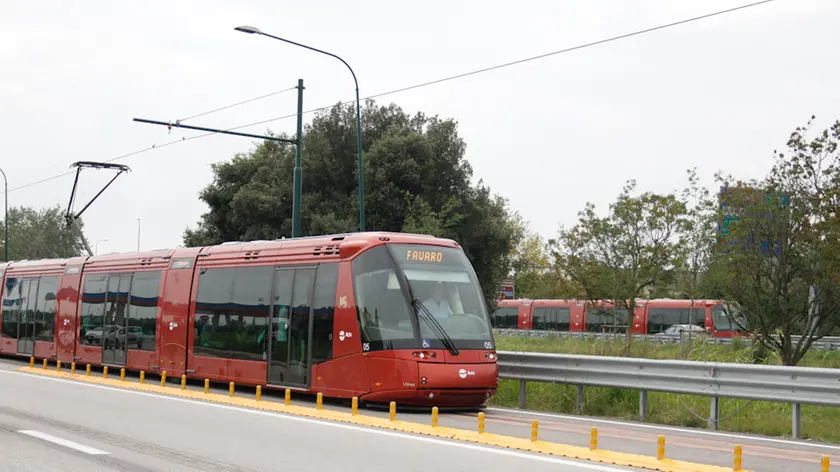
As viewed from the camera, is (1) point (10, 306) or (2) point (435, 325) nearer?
(2) point (435, 325)

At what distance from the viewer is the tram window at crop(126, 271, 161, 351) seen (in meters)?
22.7

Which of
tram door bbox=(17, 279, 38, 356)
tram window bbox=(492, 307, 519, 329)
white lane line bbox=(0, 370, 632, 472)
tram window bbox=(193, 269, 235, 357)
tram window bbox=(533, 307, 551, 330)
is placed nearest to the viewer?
white lane line bbox=(0, 370, 632, 472)

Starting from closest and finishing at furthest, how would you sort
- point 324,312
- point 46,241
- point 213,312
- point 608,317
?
point 324,312 → point 213,312 → point 608,317 → point 46,241

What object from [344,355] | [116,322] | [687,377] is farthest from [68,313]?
[687,377]

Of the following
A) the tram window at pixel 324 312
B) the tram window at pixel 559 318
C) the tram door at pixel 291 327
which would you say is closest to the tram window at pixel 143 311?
the tram door at pixel 291 327

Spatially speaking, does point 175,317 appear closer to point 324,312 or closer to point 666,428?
point 324,312

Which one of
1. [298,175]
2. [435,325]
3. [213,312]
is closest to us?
[435,325]

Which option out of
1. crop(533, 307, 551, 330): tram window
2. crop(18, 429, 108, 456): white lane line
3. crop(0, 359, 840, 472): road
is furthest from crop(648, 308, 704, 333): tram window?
crop(18, 429, 108, 456): white lane line

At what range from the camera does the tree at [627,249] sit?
39.5 metres

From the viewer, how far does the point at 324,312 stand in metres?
16.5

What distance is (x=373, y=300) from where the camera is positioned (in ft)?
51.4

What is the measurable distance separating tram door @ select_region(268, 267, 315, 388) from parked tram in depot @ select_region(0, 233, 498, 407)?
0.08 feet

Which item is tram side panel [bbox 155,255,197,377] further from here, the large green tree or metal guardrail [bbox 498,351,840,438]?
the large green tree

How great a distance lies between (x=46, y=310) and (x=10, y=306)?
298 centimetres
